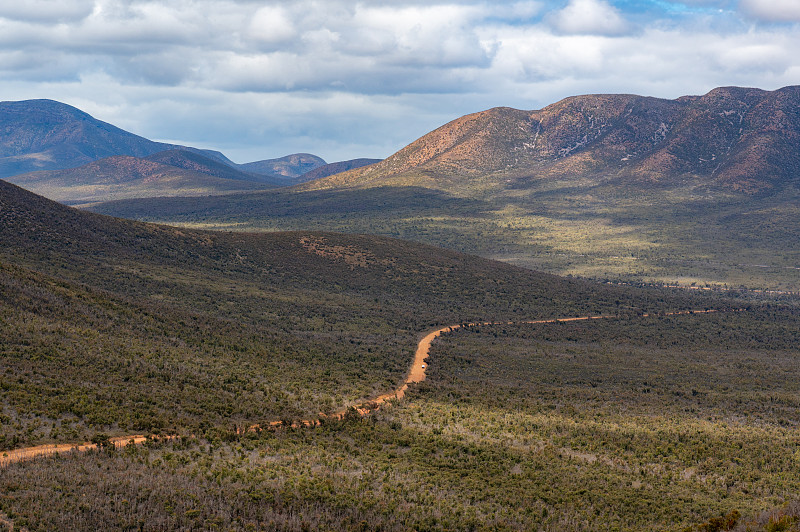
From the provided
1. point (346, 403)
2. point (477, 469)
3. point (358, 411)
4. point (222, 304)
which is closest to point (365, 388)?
point (346, 403)

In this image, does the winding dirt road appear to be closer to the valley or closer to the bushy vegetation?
the valley

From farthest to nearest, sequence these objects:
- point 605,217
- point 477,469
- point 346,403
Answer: point 605,217, point 346,403, point 477,469

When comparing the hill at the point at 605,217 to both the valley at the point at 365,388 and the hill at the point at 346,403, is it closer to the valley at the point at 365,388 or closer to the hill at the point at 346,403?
the valley at the point at 365,388

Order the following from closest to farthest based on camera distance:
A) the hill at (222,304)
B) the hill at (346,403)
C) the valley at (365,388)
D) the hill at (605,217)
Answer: the hill at (346,403)
the valley at (365,388)
the hill at (222,304)
the hill at (605,217)

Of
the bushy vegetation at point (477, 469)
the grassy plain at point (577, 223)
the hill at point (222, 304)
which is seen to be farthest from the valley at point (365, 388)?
the grassy plain at point (577, 223)

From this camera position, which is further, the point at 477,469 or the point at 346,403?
the point at 346,403

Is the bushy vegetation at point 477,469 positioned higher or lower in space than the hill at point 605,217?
lower

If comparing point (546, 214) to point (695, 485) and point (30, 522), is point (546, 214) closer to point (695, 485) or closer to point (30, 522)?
point (695, 485)

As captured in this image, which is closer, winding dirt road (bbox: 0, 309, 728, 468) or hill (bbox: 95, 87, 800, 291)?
winding dirt road (bbox: 0, 309, 728, 468)

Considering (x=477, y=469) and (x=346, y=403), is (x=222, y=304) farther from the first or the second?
(x=477, y=469)

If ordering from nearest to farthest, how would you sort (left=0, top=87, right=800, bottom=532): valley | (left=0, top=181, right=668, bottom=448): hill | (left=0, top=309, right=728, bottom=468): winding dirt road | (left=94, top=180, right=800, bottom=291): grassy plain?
(left=0, top=87, right=800, bottom=532): valley → (left=0, top=309, right=728, bottom=468): winding dirt road → (left=0, top=181, right=668, bottom=448): hill → (left=94, top=180, right=800, bottom=291): grassy plain

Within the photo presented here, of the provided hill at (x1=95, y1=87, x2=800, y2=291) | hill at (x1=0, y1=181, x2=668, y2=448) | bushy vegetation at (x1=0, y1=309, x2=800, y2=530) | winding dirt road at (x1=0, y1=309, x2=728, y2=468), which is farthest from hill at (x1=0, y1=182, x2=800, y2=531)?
hill at (x1=95, y1=87, x2=800, y2=291)

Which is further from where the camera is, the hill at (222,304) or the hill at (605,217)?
the hill at (605,217)
